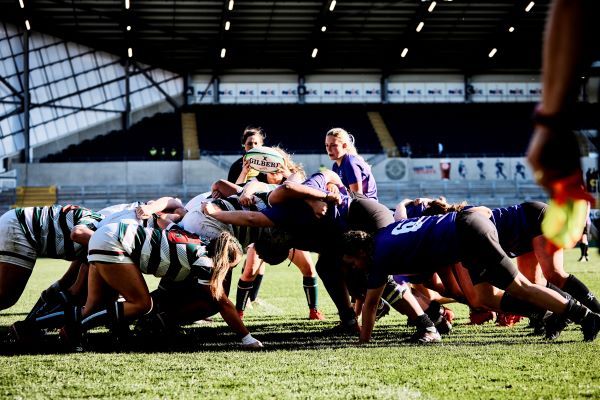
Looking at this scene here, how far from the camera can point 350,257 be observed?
520 centimetres

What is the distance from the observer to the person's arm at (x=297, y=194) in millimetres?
5543

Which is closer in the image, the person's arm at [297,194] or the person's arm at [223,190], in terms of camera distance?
the person's arm at [297,194]

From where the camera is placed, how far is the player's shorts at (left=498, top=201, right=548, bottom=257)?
232 inches

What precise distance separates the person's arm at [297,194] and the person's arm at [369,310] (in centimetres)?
76

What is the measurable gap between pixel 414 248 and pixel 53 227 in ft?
9.18

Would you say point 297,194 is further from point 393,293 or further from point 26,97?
point 26,97

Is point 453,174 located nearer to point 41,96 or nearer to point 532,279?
point 41,96

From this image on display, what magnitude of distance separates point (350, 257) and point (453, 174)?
31.0 metres

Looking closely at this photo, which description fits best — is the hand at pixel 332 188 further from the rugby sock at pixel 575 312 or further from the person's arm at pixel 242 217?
the rugby sock at pixel 575 312

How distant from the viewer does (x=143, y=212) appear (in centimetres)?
614

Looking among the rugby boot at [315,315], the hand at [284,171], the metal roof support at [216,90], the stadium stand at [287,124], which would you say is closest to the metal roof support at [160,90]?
the stadium stand at [287,124]

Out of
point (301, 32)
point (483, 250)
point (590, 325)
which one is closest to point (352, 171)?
point (483, 250)

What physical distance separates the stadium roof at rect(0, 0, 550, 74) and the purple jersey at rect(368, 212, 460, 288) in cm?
2713

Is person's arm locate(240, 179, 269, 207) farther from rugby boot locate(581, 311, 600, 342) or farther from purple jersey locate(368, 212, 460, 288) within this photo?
rugby boot locate(581, 311, 600, 342)
